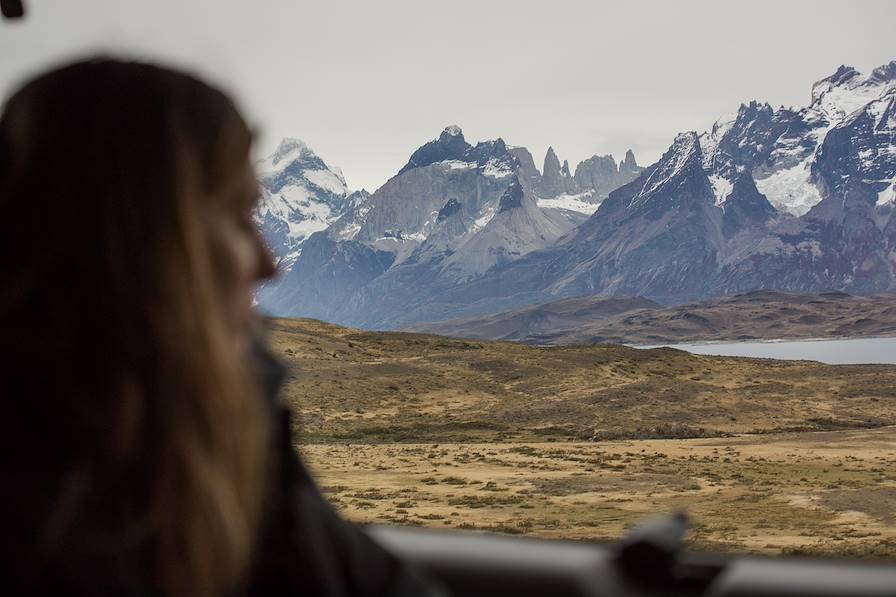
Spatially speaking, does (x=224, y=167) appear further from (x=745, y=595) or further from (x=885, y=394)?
(x=885, y=394)

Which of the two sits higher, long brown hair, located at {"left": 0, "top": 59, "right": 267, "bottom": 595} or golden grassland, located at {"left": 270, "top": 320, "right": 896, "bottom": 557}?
long brown hair, located at {"left": 0, "top": 59, "right": 267, "bottom": 595}

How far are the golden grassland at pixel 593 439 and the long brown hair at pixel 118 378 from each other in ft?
1.22

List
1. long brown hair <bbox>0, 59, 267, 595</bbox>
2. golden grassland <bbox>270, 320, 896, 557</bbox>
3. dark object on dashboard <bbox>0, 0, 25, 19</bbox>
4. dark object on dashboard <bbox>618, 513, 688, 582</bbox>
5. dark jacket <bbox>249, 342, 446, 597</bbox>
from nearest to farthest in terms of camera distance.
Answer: long brown hair <bbox>0, 59, 267, 595</bbox> → dark jacket <bbox>249, 342, 446, 597</bbox> → dark object on dashboard <bbox>618, 513, 688, 582</bbox> → dark object on dashboard <bbox>0, 0, 25, 19</bbox> → golden grassland <bbox>270, 320, 896, 557</bbox>

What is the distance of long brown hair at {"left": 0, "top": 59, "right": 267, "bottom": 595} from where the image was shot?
1319 mm

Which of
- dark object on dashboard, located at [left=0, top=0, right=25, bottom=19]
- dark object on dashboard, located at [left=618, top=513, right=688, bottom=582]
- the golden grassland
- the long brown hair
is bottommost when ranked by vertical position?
the golden grassland

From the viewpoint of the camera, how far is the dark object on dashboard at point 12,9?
10.4 feet

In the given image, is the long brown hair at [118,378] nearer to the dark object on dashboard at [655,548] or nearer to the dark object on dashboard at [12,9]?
the dark object on dashboard at [655,548]

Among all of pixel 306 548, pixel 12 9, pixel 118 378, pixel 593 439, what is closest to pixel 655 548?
pixel 306 548

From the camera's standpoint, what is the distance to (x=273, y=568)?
152 centimetres

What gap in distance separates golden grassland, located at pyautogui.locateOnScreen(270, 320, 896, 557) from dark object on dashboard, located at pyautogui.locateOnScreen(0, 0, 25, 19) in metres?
1.55

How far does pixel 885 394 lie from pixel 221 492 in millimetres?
64647

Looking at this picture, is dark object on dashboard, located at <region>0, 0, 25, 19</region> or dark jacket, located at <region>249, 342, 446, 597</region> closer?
dark jacket, located at <region>249, 342, 446, 597</region>

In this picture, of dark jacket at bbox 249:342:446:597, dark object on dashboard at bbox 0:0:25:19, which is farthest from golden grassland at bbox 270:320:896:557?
dark object on dashboard at bbox 0:0:25:19

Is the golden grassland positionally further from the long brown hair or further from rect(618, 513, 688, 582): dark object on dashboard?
rect(618, 513, 688, 582): dark object on dashboard
